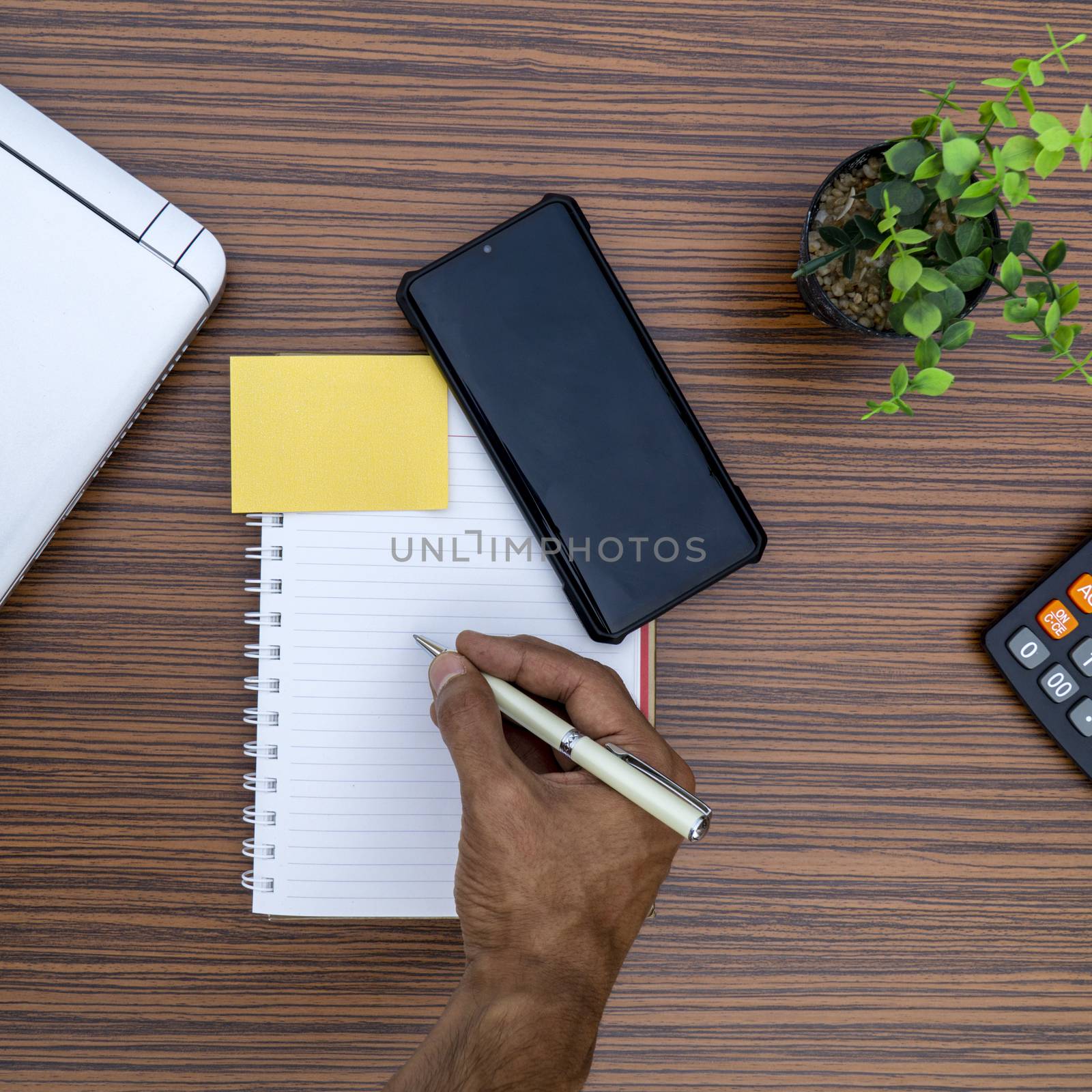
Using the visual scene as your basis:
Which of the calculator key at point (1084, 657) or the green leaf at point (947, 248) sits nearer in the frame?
the green leaf at point (947, 248)

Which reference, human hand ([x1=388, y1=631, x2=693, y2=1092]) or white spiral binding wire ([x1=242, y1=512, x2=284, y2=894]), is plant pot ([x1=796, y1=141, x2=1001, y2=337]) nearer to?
human hand ([x1=388, y1=631, x2=693, y2=1092])

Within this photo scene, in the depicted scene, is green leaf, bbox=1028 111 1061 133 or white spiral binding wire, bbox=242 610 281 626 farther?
white spiral binding wire, bbox=242 610 281 626

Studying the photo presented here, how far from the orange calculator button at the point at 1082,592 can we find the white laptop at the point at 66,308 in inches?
23.9

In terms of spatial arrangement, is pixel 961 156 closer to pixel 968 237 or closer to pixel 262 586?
pixel 968 237

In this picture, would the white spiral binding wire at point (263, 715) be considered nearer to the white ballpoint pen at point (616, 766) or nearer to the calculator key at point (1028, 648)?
the white ballpoint pen at point (616, 766)

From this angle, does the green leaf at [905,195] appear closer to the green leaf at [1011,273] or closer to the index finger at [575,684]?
the green leaf at [1011,273]

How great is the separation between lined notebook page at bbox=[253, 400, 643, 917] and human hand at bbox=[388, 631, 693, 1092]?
0.06 meters

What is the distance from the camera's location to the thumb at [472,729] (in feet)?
1.43

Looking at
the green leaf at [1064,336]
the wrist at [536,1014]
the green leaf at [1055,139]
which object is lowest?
the wrist at [536,1014]

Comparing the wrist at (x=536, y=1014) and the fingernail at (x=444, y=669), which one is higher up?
the fingernail at (x=444, y=669)

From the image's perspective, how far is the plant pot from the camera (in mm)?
472

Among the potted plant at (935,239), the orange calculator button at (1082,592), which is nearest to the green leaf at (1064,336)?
the potted plant at (935,239)

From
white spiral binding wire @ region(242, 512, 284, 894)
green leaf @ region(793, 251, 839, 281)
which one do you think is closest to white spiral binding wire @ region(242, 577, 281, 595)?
white spiral binding wire @ region(242, 512, 284, 894)

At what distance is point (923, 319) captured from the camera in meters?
0.42
